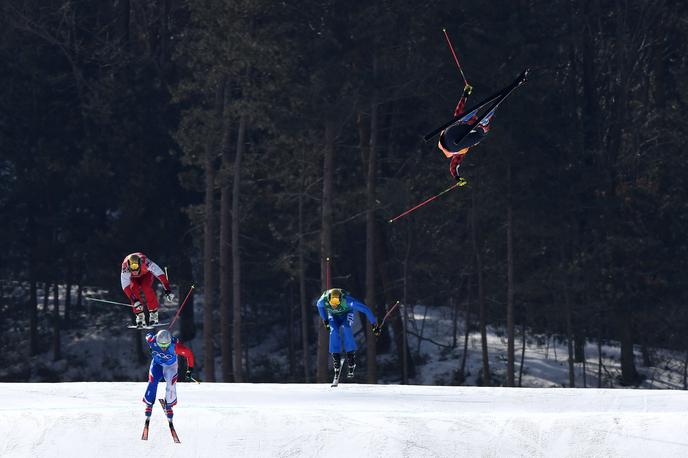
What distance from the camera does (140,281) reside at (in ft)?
71.2

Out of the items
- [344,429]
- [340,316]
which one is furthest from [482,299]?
[344,429]

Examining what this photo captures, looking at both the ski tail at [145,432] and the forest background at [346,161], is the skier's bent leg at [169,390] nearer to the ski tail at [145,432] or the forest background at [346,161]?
the ski tail at [145,432]

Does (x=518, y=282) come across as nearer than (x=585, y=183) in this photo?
No

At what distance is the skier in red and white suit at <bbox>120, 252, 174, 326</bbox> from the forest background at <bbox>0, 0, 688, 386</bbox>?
11.6 m

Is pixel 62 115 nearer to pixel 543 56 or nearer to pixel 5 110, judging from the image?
pixel 5 110

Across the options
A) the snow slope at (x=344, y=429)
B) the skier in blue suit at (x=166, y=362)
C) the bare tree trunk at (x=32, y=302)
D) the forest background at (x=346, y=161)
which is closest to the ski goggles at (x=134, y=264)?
the snow slope at (x=344, y=429)

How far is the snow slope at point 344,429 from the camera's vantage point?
19516mm

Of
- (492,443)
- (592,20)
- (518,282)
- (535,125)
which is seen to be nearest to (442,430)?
(492,443)

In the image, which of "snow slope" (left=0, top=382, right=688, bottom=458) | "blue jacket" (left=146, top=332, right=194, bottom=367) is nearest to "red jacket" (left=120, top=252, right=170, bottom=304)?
"snow slope" (left=0, top=382, right=688, bottom=458)

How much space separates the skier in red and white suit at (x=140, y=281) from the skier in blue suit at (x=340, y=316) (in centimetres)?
259

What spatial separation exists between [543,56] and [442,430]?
17.2 metres

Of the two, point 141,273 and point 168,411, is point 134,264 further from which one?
point 168,411

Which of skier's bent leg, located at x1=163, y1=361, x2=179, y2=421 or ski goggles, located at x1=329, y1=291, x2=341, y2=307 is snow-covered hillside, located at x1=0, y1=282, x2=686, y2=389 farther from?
skier's bent leg, located at x1=163, y1=361, x2=179, y2=421

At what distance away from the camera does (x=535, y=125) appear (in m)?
35.4
